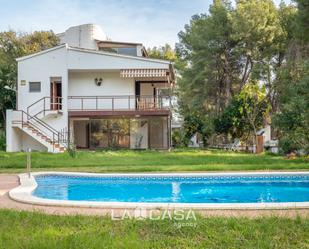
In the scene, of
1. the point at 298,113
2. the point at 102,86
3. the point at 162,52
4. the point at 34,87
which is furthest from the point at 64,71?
the point at 162,52

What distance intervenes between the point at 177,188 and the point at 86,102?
1597 centimetres

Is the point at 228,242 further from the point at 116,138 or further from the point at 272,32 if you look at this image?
the point at 272,32

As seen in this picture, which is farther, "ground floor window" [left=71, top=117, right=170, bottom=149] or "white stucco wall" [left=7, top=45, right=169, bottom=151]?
"ground floor window" [left=71, top=117, right=170, bottom=149]

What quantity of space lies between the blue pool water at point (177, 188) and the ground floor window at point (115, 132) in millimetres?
13599

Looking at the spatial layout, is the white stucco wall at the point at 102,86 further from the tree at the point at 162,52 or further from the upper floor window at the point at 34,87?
the tree at the point at 162,52

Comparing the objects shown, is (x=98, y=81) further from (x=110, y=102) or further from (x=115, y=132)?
(x=115, y=132)

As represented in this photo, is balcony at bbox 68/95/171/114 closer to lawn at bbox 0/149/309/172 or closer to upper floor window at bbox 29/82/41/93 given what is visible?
upper floor window at bbox 29/82/41/93

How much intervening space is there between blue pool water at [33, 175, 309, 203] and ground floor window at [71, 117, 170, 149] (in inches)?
535

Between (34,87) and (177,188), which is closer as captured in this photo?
(177,188)

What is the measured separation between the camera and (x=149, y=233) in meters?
5.77

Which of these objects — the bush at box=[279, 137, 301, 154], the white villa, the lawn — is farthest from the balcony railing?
the bush at box=[279, 137, 301, 154]

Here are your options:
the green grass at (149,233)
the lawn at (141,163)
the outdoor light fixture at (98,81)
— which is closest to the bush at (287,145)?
the lawn at (141,163)

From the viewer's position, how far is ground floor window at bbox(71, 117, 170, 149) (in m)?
28.0

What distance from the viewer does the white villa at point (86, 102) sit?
26172mm
